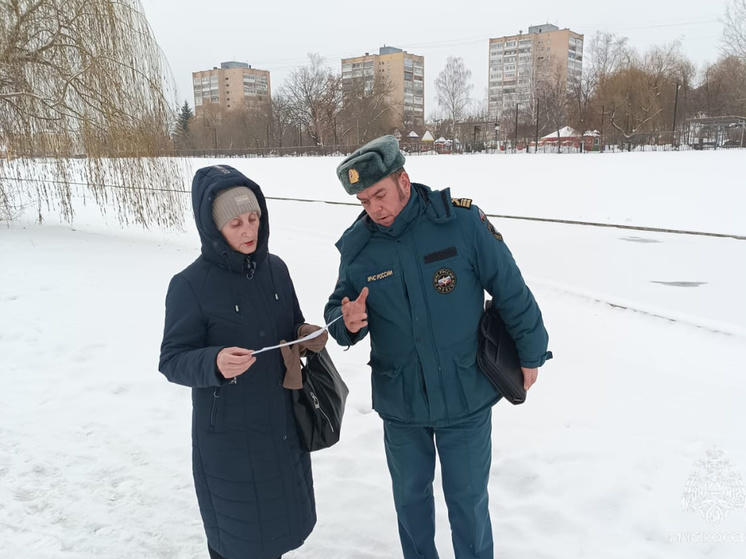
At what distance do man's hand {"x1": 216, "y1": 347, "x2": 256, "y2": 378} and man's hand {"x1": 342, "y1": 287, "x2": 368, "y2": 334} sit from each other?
44cm

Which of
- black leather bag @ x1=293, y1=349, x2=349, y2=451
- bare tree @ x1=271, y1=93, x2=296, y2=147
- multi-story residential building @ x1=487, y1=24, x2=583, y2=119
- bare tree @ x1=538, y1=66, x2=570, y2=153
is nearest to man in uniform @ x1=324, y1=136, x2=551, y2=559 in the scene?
black leather bag @ x1=293, y1=349, x2=349, y2=451

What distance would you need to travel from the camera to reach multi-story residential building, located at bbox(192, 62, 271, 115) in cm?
8175

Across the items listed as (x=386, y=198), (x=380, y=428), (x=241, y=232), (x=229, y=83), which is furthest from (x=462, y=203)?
(x=229, y=83)

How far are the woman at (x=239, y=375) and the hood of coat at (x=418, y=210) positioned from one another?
12.2 inches

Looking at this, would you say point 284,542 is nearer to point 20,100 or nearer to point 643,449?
point 643,449

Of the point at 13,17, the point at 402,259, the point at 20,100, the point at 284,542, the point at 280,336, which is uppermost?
the point at 13,17

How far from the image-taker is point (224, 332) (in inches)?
71.9

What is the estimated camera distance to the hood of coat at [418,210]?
6.61 ft

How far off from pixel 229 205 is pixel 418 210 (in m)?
0.67

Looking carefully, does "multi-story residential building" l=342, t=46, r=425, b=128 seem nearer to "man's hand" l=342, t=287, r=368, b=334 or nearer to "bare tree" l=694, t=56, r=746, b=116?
"bare tree" l=694, t=56, r=746, b=116

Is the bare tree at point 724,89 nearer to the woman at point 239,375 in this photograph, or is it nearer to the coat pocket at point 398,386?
the coat pocket at point 398,386

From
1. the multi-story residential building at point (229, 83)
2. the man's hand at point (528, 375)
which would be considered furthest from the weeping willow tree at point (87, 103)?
the multi-story residential building at point (229, 83)

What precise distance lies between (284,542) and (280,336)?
2.35 ft

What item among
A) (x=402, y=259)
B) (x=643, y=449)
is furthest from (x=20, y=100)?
(x=643, y=449)
